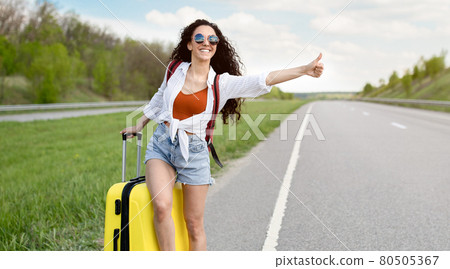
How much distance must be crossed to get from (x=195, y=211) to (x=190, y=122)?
614mm

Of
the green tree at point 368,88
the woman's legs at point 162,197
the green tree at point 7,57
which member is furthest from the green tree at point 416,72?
the green tree at point 368,88

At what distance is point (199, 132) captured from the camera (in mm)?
2477

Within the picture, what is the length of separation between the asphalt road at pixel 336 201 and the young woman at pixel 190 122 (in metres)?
0.89

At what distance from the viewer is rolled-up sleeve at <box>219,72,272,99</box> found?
2381 millimetres

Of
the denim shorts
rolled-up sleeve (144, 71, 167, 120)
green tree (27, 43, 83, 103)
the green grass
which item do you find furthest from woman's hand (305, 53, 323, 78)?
green tree (27, 43, 83, 103)

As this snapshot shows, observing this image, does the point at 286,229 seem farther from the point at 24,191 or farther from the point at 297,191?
the point at 24,191

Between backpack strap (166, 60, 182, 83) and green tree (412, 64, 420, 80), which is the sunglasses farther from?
green tree (412, 64, 420, 80)

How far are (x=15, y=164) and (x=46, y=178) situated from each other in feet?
8.61

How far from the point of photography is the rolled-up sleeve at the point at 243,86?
2381mm

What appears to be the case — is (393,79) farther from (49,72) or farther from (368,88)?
(49,72)

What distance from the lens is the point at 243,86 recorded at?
241 cm

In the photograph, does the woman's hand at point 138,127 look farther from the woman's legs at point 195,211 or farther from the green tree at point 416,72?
the green tree at point 416,72

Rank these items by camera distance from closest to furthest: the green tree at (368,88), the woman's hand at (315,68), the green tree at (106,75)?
the woman's hand at (315,68)
the green tree at (106,75)
the green tree at (368,88)
